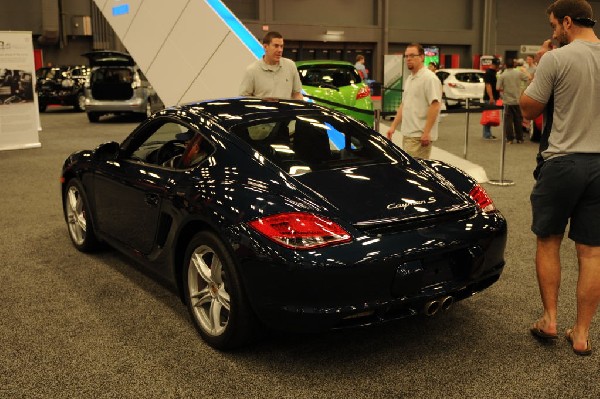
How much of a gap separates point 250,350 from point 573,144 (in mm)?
1999

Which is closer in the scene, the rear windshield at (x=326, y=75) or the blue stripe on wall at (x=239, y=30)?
the blue stripe on wall at (x=239, y=30)

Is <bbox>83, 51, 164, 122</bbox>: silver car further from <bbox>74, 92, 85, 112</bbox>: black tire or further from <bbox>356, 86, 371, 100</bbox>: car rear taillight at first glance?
<bbox>356, 86, 371, 100</bbox>: car rear taillight

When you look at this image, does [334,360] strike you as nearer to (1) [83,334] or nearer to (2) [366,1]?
(1) [83,334]

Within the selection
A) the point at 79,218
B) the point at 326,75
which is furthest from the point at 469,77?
the point at 79,218

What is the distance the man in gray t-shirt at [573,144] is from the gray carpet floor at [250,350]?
440mm

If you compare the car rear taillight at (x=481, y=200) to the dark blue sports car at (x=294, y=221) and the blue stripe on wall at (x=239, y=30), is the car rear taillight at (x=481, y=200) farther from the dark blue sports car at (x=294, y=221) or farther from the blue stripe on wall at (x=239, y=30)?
the blue stripe on wall at (x=239, y=30)

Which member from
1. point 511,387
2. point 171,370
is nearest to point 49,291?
point 171,370

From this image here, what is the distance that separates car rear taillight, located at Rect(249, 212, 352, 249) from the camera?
3.18m

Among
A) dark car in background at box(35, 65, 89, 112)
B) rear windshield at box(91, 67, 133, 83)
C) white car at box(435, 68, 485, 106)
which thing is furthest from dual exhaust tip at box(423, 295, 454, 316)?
dark car in background at box(35, 65, 89, 112)

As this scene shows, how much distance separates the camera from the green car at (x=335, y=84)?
39.7 ft

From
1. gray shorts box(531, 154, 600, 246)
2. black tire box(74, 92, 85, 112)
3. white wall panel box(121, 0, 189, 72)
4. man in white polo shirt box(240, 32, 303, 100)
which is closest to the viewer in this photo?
gray shorts box(531, 154, 600, 246)

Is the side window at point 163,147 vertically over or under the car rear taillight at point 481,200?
over

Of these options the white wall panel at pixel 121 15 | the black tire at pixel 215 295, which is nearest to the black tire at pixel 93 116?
the white wall panel at pixel 121 15

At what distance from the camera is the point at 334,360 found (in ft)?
11.5
